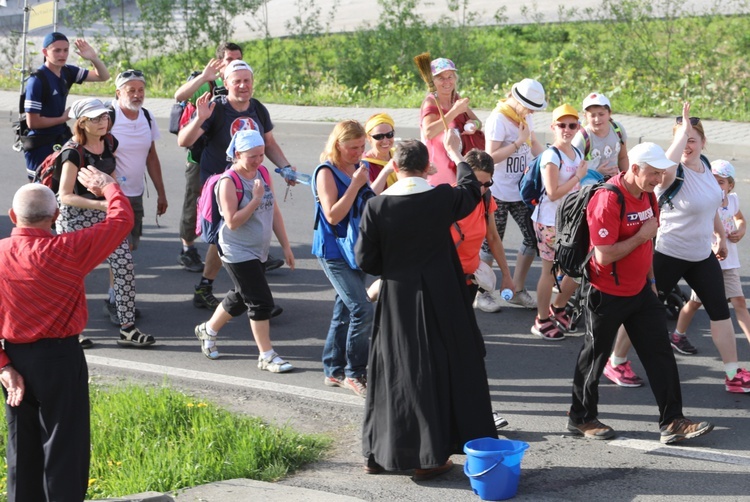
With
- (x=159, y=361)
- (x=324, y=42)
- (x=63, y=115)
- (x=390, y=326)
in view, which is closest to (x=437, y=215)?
(x=390, y=326)

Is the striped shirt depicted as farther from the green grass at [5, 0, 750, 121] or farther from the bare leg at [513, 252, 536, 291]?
the green grass at [5, 0, 750, 121]

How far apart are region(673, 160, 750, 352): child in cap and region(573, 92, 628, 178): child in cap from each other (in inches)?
40.0

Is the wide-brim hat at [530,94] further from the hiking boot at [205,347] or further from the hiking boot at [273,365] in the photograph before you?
the hiking boot at [205,347]

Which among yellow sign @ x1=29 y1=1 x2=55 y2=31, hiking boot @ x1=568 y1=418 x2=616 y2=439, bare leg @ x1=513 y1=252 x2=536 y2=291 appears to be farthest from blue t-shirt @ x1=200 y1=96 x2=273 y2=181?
yellow sign @ x1=29 y1=1 x2=55 y2=31

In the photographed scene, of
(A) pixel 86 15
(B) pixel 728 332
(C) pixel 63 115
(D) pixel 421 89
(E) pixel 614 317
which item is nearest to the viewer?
(E) pixel 614 317

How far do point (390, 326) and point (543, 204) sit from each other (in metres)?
2.86

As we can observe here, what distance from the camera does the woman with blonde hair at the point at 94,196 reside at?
795 cm

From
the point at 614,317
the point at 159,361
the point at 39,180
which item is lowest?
the point at 159,361

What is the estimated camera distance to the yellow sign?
12648 mm

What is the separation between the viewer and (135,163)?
9.16 meters

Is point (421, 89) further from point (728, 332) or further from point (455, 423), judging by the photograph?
point (455, 423)

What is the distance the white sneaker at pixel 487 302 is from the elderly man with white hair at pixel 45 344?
443 centimetres

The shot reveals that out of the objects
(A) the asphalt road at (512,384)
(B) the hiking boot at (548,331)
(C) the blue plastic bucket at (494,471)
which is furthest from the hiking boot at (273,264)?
(C) the blue plastic bucket at (494,471)

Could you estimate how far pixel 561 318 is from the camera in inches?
346
